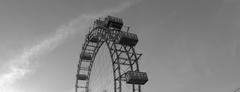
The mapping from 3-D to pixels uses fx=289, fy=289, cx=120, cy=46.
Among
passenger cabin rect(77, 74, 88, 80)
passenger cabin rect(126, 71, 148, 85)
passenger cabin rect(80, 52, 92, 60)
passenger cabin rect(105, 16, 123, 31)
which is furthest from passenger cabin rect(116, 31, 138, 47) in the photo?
passenger cabin rect(77, 74, 88, 80)

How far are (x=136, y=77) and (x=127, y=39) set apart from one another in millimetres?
6528

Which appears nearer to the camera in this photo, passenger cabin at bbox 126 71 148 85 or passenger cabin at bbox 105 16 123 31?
passenger cabin at bbox 126 71 148 85

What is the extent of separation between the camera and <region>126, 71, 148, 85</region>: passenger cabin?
37750 millimetres

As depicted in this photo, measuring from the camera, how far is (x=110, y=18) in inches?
1772

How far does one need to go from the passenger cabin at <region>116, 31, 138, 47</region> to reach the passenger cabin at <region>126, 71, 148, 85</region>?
17.1 feet

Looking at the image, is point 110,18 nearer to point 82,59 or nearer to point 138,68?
point 138,68

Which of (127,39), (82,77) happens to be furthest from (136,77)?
(82,77)

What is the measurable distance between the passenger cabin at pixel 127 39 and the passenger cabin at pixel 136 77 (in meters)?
5.20

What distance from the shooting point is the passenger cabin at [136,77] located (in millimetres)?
37750

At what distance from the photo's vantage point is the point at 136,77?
124 ft

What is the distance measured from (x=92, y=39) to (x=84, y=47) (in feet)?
10.7

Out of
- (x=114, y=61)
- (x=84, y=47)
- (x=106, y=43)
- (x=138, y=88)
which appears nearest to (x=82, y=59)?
(x=84, y=47)

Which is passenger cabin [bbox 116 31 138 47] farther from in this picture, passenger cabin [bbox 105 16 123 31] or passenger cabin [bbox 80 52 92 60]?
passenger cabin [bbox 80 52 92 60]

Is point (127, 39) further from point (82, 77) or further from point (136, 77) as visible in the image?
point (82, 77)
